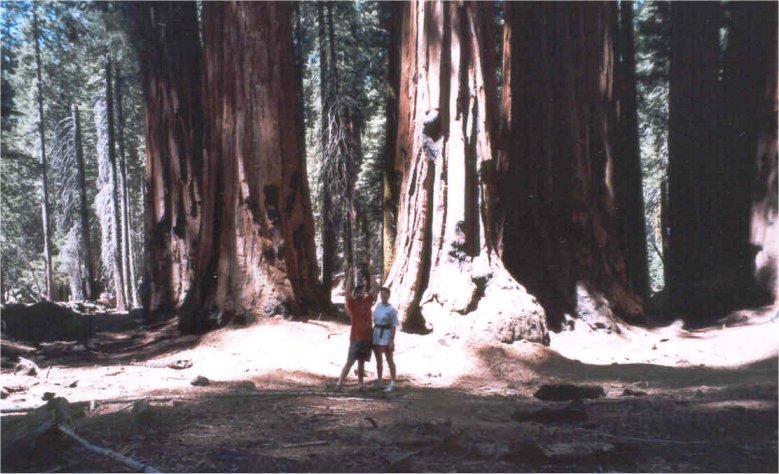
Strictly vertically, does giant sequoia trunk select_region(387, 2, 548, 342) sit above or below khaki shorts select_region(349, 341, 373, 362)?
above

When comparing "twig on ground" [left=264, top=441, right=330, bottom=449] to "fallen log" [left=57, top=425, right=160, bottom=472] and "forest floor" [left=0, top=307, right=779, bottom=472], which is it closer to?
"forest floor" [left=0, top=307, right=779, bottom=472]

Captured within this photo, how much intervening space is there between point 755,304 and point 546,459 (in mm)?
10406

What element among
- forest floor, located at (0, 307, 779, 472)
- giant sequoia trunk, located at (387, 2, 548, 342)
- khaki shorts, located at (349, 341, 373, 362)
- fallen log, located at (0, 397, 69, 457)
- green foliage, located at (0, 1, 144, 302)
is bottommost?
forest floor, located at (0, 307, 779, 472)

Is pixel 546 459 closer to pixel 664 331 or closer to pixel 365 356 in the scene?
pixel 365 356

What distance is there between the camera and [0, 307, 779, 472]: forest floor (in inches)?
205

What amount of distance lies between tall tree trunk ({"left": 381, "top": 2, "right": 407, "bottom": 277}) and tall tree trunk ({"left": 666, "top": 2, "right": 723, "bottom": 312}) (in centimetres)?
591

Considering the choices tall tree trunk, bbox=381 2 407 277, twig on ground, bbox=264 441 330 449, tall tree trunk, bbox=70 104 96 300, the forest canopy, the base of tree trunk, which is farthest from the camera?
tall tree trunk, bbox=70 104 96 300

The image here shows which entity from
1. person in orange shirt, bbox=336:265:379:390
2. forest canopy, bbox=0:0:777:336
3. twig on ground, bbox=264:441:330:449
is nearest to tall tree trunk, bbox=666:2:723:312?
forest canopy, bbox=0:0:777:336

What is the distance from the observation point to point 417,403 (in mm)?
7484

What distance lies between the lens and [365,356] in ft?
28.0

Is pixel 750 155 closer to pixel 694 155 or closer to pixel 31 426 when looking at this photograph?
pixel 694 155

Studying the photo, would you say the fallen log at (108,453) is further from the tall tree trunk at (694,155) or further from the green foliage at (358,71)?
the green foliage at (358,71)

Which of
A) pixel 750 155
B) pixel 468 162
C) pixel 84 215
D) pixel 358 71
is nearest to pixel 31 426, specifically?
pixel 468 162

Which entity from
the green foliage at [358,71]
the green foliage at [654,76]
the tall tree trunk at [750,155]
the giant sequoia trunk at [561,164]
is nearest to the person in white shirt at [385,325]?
the giant sequoia trunk at [561,164]
